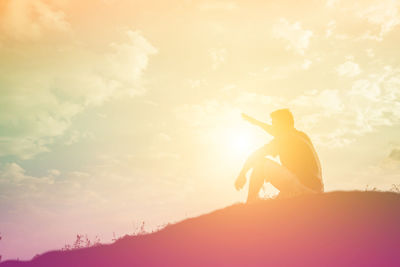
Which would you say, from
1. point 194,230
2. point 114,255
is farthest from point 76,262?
point 194,230

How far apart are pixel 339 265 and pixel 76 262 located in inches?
303

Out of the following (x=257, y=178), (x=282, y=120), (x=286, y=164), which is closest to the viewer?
(x=257, y=178)

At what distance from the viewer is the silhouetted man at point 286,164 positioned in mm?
10258

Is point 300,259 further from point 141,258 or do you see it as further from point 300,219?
point 141,258

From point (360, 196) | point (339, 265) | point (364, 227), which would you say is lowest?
point (339, 265)

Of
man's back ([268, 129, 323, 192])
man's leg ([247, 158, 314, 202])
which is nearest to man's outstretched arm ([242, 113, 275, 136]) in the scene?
man's back ([268, 129, 323, 192])

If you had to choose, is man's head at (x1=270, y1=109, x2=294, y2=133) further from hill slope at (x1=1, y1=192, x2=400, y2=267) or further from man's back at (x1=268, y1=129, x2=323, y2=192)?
hill slope at (x1=1, y1=192, x2=400, y2=267)

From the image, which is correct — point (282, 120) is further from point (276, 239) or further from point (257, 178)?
point (276, 239)

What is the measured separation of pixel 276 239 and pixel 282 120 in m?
3.65

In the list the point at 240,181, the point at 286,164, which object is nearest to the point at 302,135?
the point at 286,164

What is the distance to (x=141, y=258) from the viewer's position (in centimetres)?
994

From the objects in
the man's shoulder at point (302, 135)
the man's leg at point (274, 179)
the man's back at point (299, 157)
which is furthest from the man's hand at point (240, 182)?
the man's shoulder at point (302, 135)

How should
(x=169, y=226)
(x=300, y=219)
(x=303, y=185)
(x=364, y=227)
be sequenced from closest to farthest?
(x=364, y=227) → (x=300, y=219) → (x=303, y=185) → (x=169, y=226)

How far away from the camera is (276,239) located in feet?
30.2
